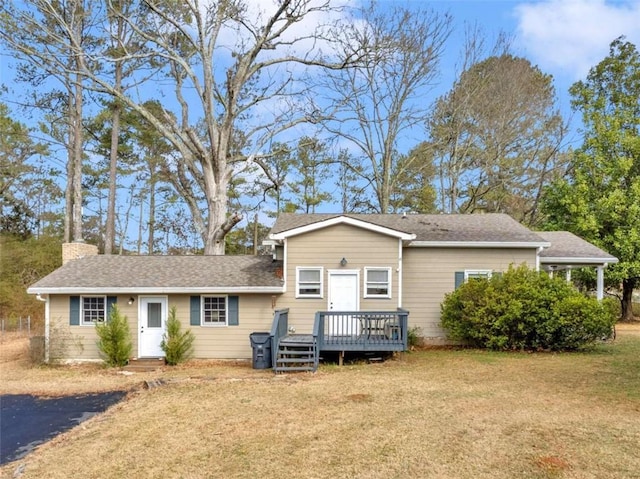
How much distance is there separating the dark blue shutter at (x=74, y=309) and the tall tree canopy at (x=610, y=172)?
66.6ft

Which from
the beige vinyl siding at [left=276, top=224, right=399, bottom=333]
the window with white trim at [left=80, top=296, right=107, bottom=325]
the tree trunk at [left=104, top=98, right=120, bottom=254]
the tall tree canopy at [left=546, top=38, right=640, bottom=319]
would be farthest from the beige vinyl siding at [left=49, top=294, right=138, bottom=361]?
the tall tree canopy at [left=546, top=38, right=640, bottom=319]

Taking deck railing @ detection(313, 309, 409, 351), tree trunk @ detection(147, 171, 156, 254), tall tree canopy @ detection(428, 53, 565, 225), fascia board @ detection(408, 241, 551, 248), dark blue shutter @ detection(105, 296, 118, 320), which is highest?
tall tree canopy @ detection(428, 53, 565, 225)

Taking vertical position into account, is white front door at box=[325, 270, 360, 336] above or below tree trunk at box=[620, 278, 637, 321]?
above

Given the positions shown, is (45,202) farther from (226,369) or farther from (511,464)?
(511,464)

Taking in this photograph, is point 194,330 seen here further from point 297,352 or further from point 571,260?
point 571,260

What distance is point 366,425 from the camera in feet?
21.3

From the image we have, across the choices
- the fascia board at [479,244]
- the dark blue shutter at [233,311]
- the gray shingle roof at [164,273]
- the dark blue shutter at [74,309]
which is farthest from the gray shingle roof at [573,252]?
the dark blue shutter at [74,309]

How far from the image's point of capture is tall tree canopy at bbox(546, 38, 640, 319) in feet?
66.2

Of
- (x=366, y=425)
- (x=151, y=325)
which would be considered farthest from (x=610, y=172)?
(x=151, y=325)

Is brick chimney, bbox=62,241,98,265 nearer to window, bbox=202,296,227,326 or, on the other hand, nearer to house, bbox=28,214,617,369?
house, bbox=28,214,617,369

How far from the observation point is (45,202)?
27.4 m

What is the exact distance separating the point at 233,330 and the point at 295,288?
2.08 m

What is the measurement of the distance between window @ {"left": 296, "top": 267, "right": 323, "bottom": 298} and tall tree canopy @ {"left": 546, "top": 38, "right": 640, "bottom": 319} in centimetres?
1418

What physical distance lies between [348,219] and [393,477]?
340 inches
